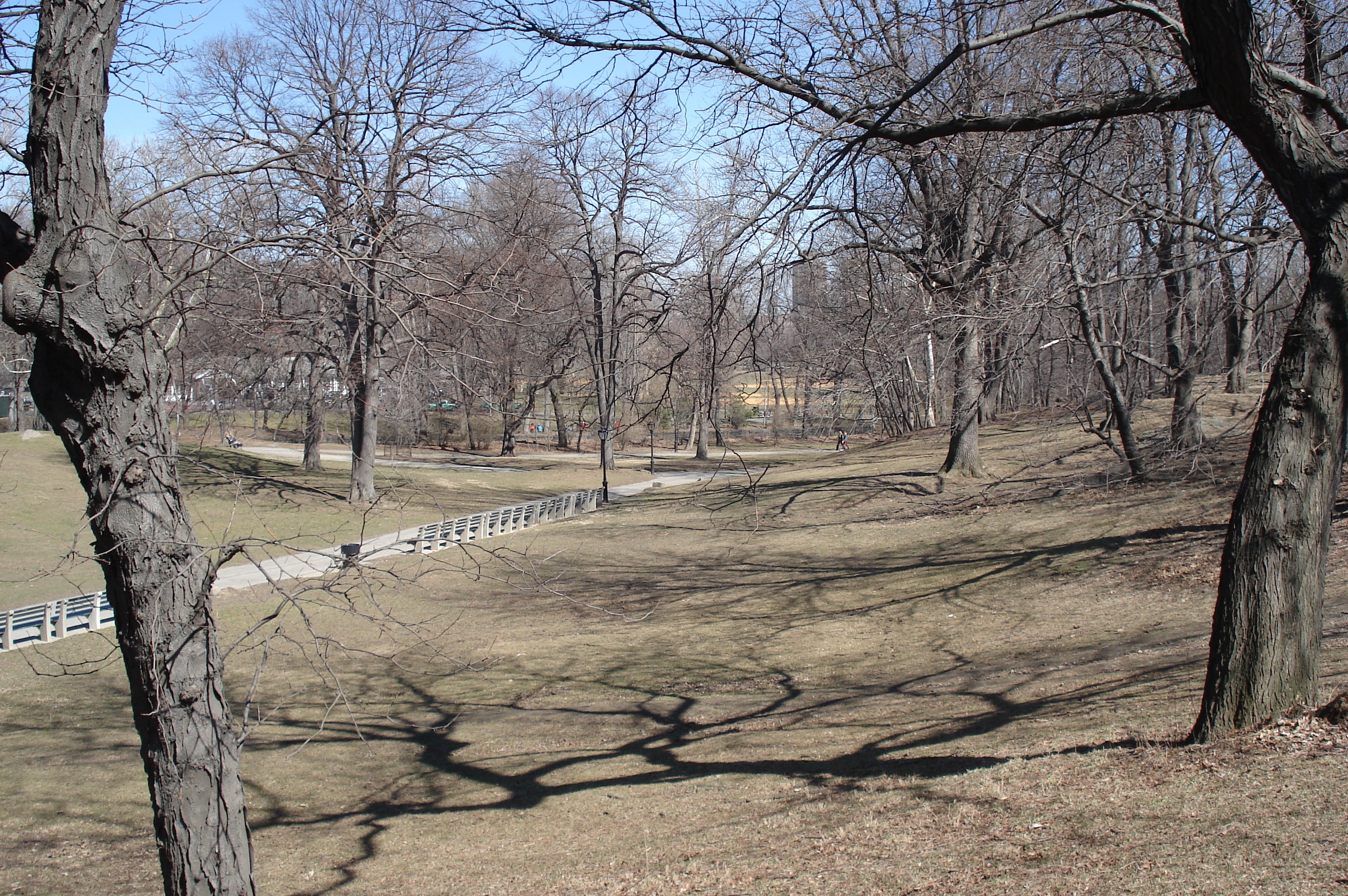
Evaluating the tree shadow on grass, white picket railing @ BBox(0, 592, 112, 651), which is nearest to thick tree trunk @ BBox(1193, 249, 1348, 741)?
the tree shadow on grass

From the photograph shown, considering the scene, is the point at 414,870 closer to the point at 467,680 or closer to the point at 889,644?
the point at 467,680

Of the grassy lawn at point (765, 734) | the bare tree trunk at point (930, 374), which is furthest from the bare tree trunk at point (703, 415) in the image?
the bare tree trunk at point (930, 374)

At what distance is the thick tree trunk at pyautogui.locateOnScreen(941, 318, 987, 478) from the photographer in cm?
1309

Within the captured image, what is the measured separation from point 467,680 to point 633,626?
3.24 m

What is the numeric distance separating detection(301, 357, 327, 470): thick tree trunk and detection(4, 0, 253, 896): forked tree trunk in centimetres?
841

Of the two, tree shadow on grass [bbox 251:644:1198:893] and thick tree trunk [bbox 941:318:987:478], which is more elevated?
thick tree trunk [bbox 941:318:987:478]

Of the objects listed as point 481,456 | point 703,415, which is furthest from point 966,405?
point 481,456

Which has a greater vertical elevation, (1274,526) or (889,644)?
(1274,526)

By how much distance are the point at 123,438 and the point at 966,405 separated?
15825 mm

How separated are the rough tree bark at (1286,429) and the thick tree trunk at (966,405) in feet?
15.1

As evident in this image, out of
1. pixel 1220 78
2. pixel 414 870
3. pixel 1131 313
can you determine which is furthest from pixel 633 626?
pixel 1220 78

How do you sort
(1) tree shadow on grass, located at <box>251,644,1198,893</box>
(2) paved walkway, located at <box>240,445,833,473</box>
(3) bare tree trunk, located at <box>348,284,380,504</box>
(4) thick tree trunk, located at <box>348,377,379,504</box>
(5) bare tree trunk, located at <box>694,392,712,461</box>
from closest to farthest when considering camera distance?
(5) bare tree trunk, located at <box>694,392,712,461</box> < (1) tree shadow on grass, located at <box>251,644,1198,893</box> < (3) bare tree trunk, located at <box>348,284,380,504</box> < (4) thick tree trunk, located at <box>348,377,379,504</box> < (2) paved walkway, located at <box>240,445,833,473</box>

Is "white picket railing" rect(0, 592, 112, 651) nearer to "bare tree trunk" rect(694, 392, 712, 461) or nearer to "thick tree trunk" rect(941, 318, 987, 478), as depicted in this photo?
"bare tree trunk" rect(694, 392, 712, 461)

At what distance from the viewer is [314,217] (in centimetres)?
539
